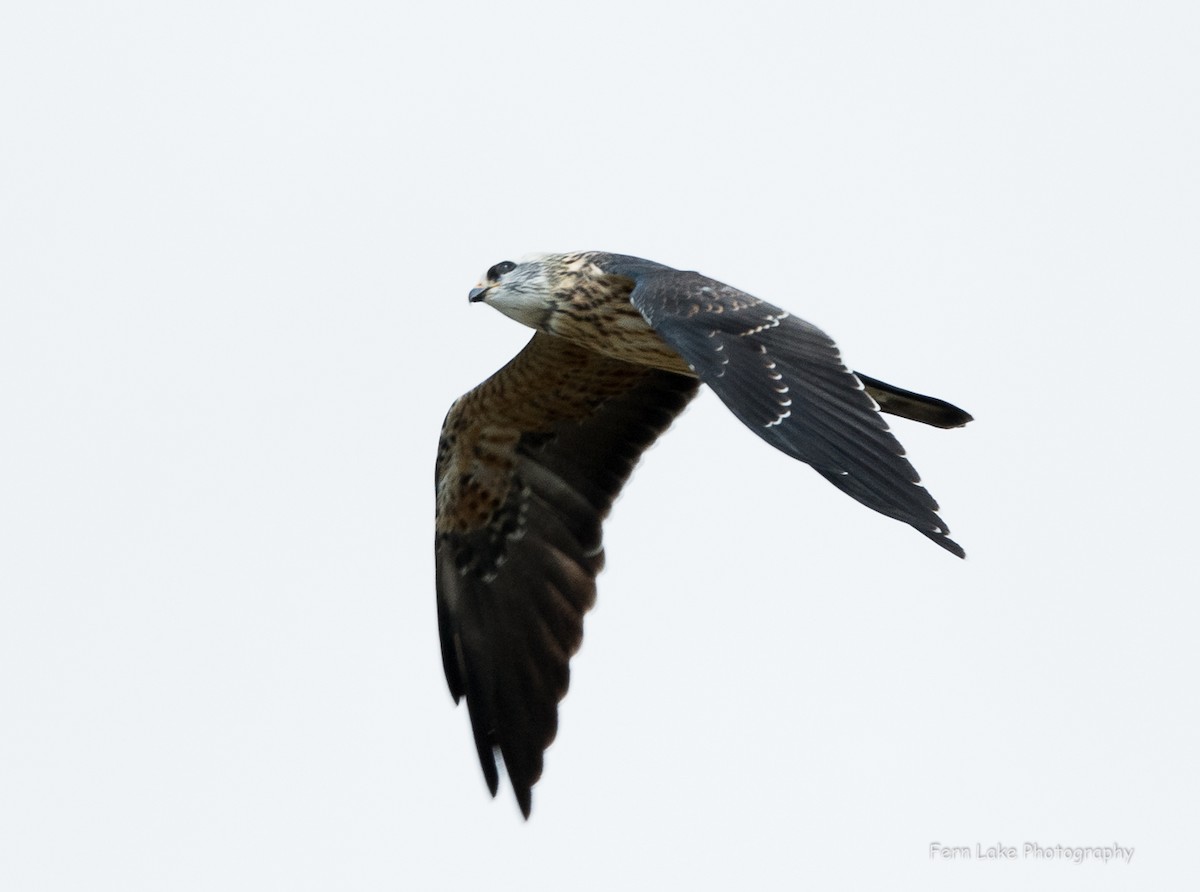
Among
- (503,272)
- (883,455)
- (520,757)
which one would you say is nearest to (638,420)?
(503,272)

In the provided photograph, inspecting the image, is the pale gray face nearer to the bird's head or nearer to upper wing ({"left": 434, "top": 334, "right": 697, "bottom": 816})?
the bird's head

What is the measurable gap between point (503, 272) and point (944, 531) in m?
3.86

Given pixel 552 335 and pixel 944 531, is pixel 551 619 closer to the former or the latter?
pixel 552 335

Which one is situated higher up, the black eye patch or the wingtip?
the black eye patch

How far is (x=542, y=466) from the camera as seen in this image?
12.6 m

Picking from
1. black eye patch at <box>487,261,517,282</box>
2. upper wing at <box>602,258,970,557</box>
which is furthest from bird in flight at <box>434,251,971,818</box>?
upper wing at <box>602,258,970,557</box>

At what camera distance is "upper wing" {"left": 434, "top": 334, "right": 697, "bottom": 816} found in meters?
12.0

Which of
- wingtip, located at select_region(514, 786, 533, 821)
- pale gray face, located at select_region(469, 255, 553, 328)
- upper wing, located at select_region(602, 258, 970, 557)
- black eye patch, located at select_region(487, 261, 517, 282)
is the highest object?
black eye patch, located at select_region(487, 261, 517, 282)

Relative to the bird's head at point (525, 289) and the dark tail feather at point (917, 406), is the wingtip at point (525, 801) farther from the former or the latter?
the dark tail feather at point (917, 406)

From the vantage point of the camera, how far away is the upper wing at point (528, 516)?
1204 centimetres

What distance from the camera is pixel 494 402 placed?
12195 millimetres

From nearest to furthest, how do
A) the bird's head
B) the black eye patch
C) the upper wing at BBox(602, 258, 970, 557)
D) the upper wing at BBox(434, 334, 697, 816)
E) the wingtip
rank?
the upper wing at BBox(602, 258, 970, 557), the bird's head, the black eye patch, the wingtip, the upper wing at BBox(434, 334, 697, 816)

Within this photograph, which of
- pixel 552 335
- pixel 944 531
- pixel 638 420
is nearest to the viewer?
pixel 944 531

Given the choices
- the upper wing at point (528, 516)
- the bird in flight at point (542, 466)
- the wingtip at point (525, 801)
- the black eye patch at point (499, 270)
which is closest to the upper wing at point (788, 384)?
the bird in flight at point (542, 466)
